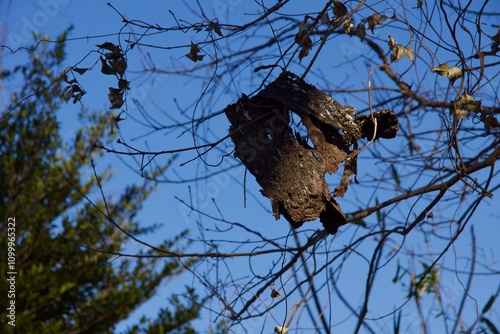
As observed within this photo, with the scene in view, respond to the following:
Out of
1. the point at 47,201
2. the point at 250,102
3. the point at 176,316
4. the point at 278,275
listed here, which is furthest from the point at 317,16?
the point at 47,201

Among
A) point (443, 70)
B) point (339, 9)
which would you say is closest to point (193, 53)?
point (339, 9)

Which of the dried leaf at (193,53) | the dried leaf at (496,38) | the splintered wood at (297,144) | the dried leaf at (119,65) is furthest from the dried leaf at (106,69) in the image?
the dried leaf at (496,38)

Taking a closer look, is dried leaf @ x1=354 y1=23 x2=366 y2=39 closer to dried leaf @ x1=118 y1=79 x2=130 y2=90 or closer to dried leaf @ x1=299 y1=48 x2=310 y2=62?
dried leaf @ x1=299 y1=48 x2=310 y2=62

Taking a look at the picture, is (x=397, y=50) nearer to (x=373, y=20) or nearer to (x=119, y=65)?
(x=373, y=20)

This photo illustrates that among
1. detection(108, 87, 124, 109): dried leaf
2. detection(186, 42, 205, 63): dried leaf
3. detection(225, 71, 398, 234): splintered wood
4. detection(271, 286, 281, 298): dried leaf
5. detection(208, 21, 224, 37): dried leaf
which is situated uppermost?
detection(208, 21, 224, 37): dried leaf

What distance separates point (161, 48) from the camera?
7.19ft

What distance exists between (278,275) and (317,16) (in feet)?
3.33

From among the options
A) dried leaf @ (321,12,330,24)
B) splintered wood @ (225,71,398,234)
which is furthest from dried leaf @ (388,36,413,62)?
splintered wood @ (225,71,398,234)

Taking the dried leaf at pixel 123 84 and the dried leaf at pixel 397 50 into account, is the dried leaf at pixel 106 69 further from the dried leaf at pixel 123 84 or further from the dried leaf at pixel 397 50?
the dried leaf at pixel 397 50

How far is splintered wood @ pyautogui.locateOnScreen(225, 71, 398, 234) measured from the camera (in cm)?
179

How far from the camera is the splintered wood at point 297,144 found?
179cm

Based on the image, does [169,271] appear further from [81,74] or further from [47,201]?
[81,74]

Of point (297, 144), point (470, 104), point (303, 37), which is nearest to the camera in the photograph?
point (297, 144)

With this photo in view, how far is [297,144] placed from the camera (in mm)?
1865
